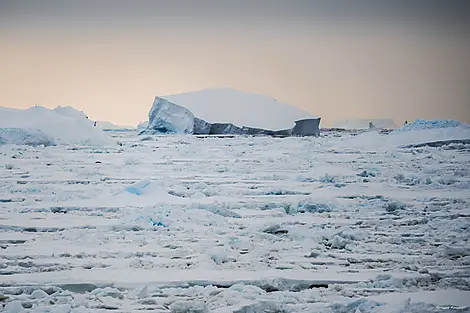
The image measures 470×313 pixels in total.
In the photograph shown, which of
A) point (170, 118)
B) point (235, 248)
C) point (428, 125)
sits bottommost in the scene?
point (235, 248)

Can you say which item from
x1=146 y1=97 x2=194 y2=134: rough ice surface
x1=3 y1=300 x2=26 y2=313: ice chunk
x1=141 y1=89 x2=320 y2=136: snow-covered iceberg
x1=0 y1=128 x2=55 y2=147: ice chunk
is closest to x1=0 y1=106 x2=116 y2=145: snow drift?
→ x1=0 y1=128 x2=55 y2=147: ice chunk

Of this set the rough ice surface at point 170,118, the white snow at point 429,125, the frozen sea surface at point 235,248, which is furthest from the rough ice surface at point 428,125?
the frozen sea surface at point 235,248

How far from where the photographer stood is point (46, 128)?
15992 mm

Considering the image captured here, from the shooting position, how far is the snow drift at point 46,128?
1509cm

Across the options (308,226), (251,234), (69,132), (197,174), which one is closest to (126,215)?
(251,234)

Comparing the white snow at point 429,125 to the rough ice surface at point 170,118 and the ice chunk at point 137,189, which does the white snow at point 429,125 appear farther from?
the ice chunk at point 137,189

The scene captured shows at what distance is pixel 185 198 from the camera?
4.62 meters

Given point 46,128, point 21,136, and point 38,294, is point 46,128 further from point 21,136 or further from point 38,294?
point 38,294

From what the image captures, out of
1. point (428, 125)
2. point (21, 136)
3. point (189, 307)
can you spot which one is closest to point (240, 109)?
point (428, 125)

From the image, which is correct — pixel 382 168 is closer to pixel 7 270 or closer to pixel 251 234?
pixel 251 234

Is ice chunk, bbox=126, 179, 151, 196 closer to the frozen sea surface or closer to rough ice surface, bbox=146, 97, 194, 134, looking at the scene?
the frozen sea surface

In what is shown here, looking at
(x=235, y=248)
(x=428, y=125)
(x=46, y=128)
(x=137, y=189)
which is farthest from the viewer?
(x=428, y=125)

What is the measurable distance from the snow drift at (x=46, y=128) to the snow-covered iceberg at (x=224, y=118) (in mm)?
9007

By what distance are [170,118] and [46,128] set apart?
11.7 metres
